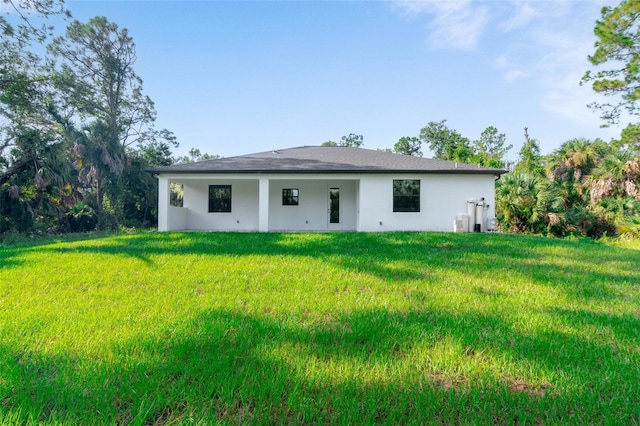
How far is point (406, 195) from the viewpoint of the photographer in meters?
13.4

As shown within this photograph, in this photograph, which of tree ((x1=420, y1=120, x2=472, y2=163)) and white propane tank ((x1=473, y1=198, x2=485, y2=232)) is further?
tree ((x1=420, y1=120, x2=472, y2=163))

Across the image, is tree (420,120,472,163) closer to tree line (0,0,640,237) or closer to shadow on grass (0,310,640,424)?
tree line (0,0,640,237)

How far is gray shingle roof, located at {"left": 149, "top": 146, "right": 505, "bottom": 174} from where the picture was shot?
1283cm

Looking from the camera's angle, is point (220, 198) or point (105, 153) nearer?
point (220, 198)

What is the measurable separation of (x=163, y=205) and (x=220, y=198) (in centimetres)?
293

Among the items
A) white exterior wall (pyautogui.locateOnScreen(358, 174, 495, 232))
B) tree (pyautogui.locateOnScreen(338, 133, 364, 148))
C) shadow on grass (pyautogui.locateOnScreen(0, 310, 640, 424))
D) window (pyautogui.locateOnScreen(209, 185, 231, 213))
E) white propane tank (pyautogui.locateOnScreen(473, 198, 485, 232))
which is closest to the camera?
shadow on grass (pyautogui.locateOnScreen(0, 310, 640, 424))

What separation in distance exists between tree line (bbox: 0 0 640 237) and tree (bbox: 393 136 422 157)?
15.5 metres

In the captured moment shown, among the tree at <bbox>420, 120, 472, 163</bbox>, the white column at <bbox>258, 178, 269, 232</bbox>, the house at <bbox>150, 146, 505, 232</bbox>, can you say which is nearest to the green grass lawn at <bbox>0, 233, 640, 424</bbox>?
the white column at <bbox>258, 178, 269, 232</bbox>

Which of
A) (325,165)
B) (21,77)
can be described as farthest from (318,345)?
(21,77)

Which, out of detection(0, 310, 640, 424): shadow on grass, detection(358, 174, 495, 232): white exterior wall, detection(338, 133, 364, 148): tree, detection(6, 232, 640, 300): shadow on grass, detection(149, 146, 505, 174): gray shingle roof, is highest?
detection(338, 133, 364, 148): tree

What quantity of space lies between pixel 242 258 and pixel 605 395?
5.84m

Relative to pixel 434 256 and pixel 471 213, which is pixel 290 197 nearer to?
pixel 471 213

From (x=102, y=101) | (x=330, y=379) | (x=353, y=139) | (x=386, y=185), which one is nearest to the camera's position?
(x=330, y=379)

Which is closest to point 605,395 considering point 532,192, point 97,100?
point 532,192
